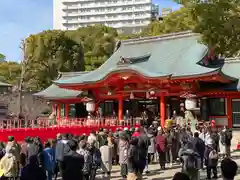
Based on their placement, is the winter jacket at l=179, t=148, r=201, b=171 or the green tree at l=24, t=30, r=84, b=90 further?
the green tree at l=24, t=30, r=84, b=90

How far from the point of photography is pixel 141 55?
97.7 ft

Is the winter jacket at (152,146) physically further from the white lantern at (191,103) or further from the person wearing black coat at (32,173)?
the white lantern at (191,103)

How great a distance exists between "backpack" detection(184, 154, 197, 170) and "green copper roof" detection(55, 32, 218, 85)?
13.6 metres

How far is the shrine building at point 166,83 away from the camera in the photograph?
923 inches

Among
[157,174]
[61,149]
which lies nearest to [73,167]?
[61,149]

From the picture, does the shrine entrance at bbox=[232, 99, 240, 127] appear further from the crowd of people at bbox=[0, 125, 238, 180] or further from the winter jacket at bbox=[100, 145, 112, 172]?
the winter jacket at bbox=[100, 145, 112, 172]

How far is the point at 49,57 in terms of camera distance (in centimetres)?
4388

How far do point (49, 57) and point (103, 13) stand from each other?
213ft

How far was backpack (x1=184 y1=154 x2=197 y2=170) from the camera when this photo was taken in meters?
9.18

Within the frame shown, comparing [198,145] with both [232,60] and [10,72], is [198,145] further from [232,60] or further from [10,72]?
[10,72]

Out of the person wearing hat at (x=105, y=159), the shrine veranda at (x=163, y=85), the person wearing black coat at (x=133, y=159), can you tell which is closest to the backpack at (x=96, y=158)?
the person wearing hat at (x=105, y=159)

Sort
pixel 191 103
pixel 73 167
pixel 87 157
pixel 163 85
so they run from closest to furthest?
1. pixel 73 167
2. pixel 87 157
3. pixel 191 103
4. pixel 163 85

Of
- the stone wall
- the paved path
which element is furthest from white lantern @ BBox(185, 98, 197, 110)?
the stone wall

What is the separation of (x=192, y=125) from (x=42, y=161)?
485 inches
